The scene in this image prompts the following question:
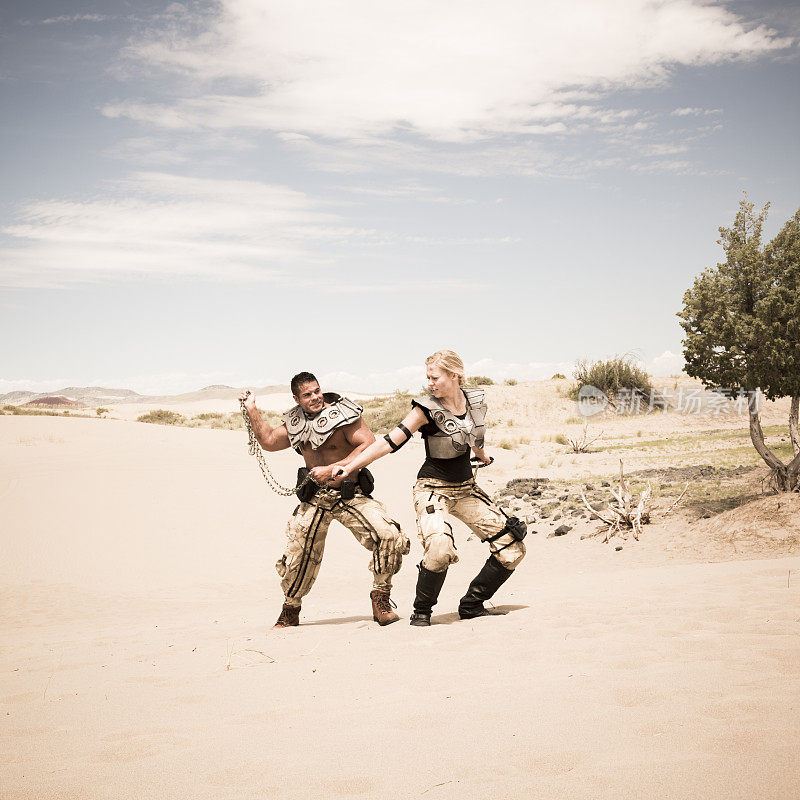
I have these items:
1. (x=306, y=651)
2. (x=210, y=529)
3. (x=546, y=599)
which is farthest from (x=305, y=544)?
(x=210, y=529)

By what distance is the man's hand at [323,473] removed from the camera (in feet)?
19.2

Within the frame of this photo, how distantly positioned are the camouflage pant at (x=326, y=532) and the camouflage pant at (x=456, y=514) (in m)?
0.31

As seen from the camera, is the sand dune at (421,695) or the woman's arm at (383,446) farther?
the woman's arm at (383,446)

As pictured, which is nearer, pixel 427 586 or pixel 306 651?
pixel 306 651

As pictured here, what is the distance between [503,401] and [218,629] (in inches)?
1384

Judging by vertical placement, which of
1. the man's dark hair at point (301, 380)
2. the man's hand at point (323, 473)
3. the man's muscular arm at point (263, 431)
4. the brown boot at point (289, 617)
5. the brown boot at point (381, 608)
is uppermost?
the man's dark hair at point (301, 380)

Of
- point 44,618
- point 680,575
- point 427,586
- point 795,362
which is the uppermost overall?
point 795,362

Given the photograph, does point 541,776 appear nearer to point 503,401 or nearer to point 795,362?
point 795,362

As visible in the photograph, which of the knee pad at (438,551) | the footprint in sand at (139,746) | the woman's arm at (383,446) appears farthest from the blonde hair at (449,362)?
the footprint in sand at (139,746)

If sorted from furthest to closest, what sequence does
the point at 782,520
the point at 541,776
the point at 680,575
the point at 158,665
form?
the point at 782,520, the point at 680,575, the point at 158,665, the point at 541,776

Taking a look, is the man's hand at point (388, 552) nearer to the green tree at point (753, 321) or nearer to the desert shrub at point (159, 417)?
the green tree at point (753, 321)

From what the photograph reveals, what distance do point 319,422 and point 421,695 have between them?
8.60ft

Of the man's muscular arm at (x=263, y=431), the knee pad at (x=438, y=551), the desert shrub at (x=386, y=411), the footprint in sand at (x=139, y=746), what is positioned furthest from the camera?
the desert shrub at (x=386, y=411)

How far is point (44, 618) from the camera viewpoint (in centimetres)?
855
